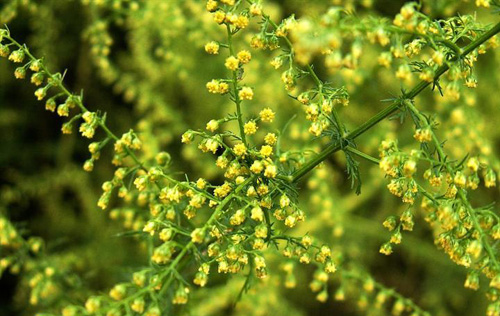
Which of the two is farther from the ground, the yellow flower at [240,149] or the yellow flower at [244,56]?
the yellow flower at [244,56]

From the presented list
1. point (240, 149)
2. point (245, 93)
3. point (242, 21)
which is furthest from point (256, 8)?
point (240, 149)

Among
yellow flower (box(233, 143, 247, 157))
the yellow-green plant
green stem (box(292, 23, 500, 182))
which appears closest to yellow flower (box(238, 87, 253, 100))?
the yellow-green plant

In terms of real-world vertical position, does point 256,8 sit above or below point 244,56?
above

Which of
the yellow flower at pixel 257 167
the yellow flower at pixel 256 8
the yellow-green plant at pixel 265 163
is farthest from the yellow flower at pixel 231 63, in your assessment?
the yellow flower at pixel 257 167

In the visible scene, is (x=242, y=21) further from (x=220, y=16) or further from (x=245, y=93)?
(x=245, y=93)

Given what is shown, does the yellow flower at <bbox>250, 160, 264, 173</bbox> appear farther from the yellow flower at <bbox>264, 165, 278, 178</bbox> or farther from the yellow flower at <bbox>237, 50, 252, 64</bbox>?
the yellow flower at <bbox>237, 50, 252, 64</bbox>

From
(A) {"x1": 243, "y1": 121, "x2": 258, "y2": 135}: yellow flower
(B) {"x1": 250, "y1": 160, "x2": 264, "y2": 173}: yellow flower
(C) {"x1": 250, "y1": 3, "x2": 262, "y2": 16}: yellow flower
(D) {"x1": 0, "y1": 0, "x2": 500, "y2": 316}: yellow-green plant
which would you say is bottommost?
(D) {"x1": 0, "y1": 0, "x2": 500, "y2": 316}: yellow-green plant

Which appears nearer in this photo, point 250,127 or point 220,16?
point 220,16

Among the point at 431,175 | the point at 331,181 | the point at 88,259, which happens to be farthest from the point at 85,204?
the point at 431,175

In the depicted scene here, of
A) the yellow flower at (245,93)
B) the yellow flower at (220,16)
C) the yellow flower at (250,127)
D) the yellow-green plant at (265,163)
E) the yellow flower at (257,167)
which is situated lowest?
the yellow-green plant at (265,163)

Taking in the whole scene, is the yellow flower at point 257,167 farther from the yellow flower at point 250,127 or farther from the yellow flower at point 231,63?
the yellow flower at point 231,63
